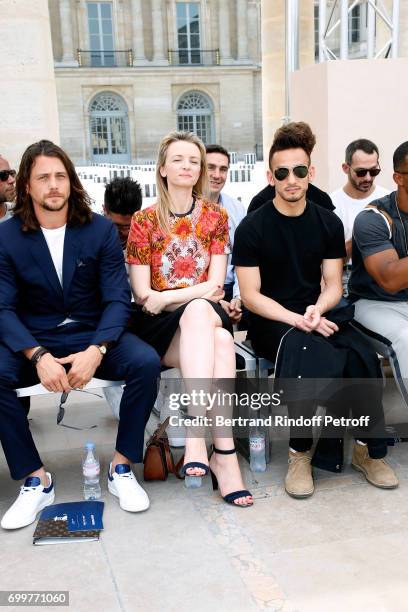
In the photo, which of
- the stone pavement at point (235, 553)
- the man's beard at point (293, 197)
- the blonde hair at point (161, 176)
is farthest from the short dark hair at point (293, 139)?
the stone pavement at point (235, 553)

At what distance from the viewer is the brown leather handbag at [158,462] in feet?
11.1

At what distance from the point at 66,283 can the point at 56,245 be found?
8.1 inches

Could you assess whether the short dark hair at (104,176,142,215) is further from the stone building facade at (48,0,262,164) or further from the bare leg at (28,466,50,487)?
the stone building facade at (48,0,262,164)

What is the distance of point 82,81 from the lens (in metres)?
37.9

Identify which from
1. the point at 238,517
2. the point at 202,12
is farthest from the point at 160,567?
the point at 202,12

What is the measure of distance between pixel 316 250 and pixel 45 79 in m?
3.71

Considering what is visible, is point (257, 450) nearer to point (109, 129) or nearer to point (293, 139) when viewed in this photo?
point (293, 139)

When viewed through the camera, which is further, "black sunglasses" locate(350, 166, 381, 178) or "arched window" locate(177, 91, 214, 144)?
"arched window" locate(177, 91, 214, 144)

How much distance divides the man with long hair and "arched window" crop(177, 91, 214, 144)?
120 ft

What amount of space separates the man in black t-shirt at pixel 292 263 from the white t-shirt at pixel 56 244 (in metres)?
0.88

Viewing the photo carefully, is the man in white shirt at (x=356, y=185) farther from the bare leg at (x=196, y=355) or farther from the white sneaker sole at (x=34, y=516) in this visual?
the white sneaker sole at (x=34, y=516)

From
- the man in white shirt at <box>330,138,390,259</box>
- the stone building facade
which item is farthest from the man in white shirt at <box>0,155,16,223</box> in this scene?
the stone building facade

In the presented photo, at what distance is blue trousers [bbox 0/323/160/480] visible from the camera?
10.2ft

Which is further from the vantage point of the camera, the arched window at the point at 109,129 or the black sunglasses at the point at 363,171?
the arched window at the point at 109,129
